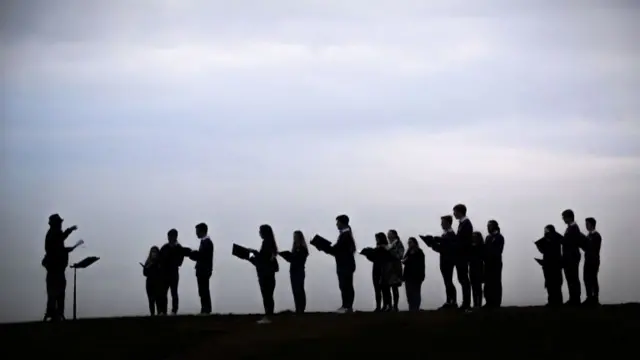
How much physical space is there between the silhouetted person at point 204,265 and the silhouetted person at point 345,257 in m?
2.81

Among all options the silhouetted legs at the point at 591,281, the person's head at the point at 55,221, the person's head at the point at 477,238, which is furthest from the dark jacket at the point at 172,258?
the silhouetted legs at the point at 591,281

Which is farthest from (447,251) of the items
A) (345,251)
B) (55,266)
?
(55,266)

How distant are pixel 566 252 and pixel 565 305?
3.81ft

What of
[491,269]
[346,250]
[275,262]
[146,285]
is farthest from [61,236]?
[491,269]

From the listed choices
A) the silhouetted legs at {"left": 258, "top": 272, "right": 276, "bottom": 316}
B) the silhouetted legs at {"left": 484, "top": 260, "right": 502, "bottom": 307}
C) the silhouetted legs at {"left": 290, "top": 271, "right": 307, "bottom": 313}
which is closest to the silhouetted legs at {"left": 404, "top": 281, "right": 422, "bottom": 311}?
the silhouetted legs at {"left": 484, "top": 260, "right": 502, "bottom": 307}

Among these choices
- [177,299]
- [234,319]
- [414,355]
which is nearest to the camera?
[414,355]

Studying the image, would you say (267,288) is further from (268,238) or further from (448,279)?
(448,279)

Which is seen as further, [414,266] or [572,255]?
[414,266]

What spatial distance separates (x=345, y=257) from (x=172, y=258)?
405 cm

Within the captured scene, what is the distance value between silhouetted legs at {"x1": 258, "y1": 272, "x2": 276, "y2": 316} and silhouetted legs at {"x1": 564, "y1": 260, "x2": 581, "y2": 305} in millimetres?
6356

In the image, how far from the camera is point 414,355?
16.4 metres

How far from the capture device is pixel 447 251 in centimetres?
2105

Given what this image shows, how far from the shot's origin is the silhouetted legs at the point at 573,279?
896 inches

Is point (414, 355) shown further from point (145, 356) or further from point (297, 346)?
point (145, 356)
